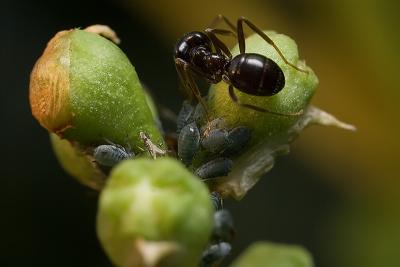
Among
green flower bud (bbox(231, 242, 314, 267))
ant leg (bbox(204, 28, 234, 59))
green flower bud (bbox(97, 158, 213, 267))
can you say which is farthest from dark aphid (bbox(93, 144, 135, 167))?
ant leg (bbox(204, 28, 234, 59))

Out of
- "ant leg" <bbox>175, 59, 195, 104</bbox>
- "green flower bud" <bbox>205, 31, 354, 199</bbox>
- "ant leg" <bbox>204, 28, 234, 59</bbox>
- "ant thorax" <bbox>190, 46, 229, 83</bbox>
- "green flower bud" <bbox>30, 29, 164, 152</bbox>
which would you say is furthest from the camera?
"ant leg" <bbox>204, 28, 234, 59</bbox>

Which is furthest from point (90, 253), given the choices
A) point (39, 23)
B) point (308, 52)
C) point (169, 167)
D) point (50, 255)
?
point (169, 167)

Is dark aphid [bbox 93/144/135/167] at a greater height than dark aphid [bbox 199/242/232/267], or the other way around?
dark aphid [bbox 93/144/135/167]

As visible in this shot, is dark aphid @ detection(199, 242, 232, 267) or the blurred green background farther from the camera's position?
the blurred green background

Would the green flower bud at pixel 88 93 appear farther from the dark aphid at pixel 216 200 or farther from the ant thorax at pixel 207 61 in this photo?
the ant thorax at pixel 207 61

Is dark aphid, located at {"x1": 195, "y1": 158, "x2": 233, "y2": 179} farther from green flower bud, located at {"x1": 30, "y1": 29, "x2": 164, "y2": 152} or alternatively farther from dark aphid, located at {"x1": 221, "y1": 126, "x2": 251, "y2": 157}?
green flower bud, located at {"x1": 30, "y1": 29, "x2": 164, "y2": 152}

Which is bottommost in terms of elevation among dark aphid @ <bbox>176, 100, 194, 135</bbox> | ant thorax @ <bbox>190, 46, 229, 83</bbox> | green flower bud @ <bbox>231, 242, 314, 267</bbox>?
green flower bud @ <bbox>231, 242, 314, 267</bbox>

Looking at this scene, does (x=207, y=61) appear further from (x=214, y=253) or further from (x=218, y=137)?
(x=214, y=253)

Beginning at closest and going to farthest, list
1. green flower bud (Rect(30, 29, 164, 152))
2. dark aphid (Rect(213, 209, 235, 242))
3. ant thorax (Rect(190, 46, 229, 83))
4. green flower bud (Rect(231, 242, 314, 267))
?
dark aphid (Rect(213, 209, 235, 242)), green flower bud (Rect(30, 29, 164, 152)), green flower bud (Rect(231, 242, 314, 267)), ant thorax (Rect(190, 46, 229, 83))
